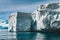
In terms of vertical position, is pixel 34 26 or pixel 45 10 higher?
pixel 45 10

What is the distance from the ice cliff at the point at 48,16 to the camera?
2592 cm

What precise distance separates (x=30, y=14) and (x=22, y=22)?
5.13 feet

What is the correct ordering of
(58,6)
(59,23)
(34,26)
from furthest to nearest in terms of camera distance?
1. (34,26)
2. (58,6)
3. (59,23)

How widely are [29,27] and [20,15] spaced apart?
2022 millimetres

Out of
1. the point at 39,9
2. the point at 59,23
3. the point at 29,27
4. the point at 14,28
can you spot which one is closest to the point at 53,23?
the point at 59,23

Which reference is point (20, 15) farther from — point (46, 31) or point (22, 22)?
point (46, 31)

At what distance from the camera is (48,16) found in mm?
26719

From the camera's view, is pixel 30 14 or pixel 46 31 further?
pixel 30 14

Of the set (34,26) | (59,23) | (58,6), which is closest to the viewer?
(59,23)

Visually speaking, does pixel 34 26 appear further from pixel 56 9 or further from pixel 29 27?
pixel 56 9

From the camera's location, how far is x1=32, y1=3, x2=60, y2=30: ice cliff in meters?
25.9

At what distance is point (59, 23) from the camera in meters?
25.4

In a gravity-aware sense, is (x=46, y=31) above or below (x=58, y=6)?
below

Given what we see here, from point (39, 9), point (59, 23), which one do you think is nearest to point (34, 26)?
point (39, 9)
